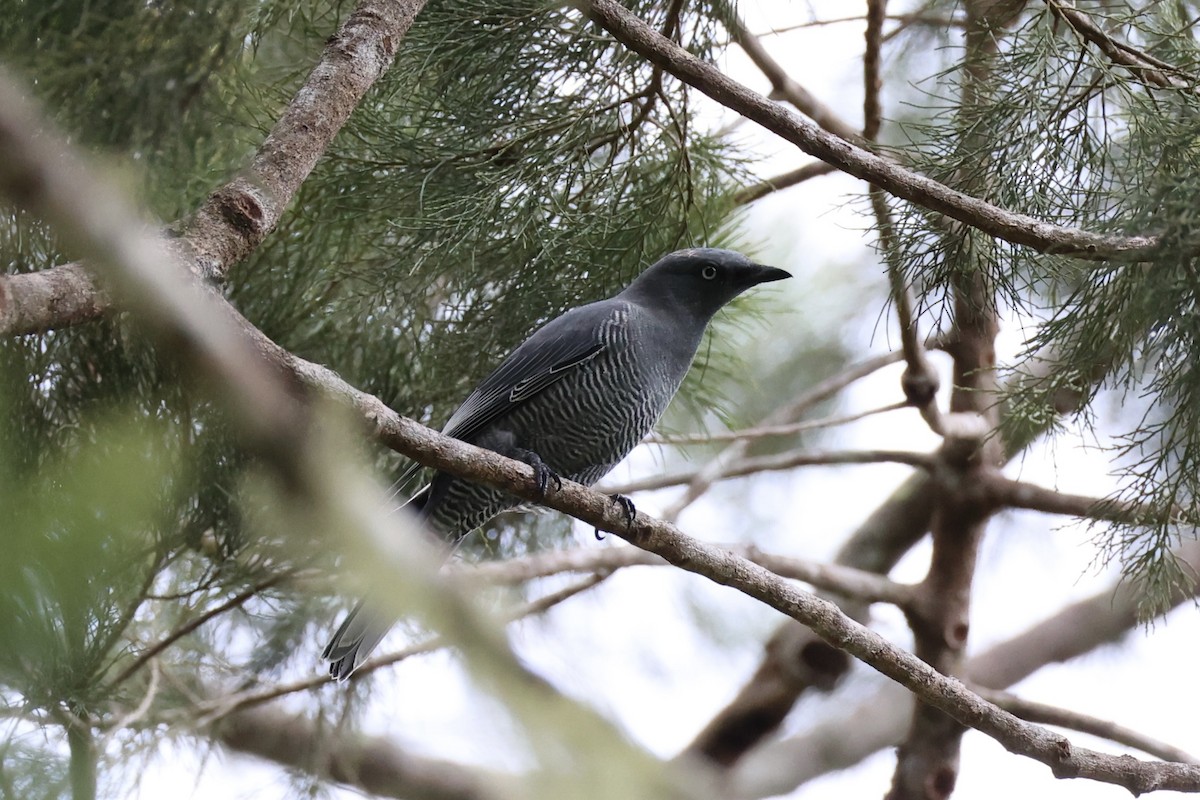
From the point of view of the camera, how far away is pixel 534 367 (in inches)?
98.0

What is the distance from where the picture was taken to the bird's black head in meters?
2.60

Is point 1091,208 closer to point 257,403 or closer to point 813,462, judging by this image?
point 813,462

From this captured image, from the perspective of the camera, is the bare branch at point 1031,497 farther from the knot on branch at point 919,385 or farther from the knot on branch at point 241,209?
the knot on branch at point 241,209

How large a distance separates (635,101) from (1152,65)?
100 cm

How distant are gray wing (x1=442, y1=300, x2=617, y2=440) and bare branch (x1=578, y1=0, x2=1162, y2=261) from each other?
30.0 inches

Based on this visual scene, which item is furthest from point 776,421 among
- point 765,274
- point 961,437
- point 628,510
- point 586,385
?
point 628,510

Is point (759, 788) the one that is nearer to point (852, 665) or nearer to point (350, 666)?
point (852, 665)

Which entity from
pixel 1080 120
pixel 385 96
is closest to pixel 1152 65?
pixel 1080 120

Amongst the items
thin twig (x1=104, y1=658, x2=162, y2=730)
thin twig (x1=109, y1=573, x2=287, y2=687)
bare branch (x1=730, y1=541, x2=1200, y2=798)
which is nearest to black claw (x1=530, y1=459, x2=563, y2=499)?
thin twig (x1=109, y1=573, x2=287, y2=687)

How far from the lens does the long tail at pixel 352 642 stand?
7.52ft

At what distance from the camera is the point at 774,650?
13.7ft

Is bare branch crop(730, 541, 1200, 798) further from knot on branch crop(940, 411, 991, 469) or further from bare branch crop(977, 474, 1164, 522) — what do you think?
knot on branch crop(940, 411, 991, 469)

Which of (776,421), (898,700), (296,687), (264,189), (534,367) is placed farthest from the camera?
(898,700)

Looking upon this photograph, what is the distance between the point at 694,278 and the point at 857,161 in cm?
86
